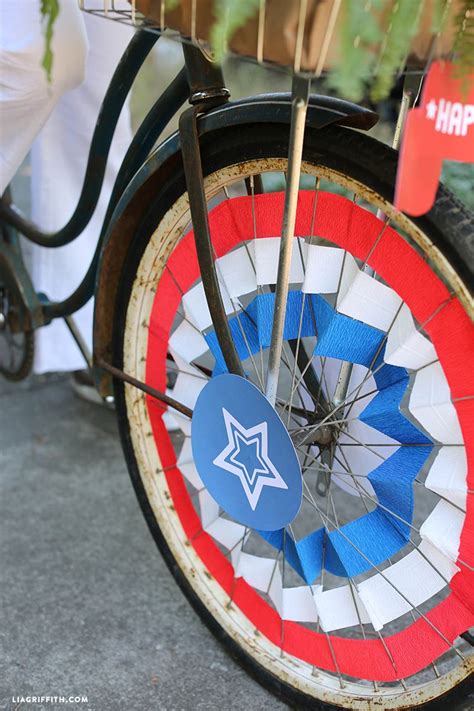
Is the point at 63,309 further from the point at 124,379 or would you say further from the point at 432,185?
the point at 432,185

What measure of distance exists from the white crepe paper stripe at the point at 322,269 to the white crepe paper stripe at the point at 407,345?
11cm

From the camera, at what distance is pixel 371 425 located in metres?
1.18

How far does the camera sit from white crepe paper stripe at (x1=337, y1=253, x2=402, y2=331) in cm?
108

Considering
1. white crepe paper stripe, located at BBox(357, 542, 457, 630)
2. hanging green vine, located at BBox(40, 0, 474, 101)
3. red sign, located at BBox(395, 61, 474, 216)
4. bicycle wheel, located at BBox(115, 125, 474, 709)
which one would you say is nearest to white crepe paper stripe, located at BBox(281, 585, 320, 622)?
bicycle wheel, located at BBox(115, 125, 474, 709)

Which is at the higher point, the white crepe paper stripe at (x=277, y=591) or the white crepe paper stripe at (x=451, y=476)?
the white crepe paper stripe at (x=451, y=476)

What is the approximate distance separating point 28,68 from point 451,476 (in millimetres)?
1047

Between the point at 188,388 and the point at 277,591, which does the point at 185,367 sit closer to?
the point at 188,388

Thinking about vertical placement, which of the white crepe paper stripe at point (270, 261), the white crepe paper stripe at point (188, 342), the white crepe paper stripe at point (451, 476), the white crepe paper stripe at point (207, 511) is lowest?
the white crepe paper stripe at point (207, 511)

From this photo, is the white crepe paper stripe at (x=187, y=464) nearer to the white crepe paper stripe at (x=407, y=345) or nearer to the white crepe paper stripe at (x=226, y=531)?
the white crepe paper stripe at (x=226, y=531)

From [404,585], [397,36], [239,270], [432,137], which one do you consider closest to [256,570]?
[404,585]

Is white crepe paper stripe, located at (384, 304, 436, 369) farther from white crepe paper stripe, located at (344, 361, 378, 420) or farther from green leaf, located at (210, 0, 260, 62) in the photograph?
green leaf, located at (210, 0, 260, 62)

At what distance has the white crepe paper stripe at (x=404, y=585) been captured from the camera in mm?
1113

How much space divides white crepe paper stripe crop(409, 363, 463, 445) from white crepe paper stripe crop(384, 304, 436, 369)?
2 cm

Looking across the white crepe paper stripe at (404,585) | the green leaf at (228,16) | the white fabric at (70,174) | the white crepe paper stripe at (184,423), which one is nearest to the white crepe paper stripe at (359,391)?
the white crepe paper stripe at (404,585)
